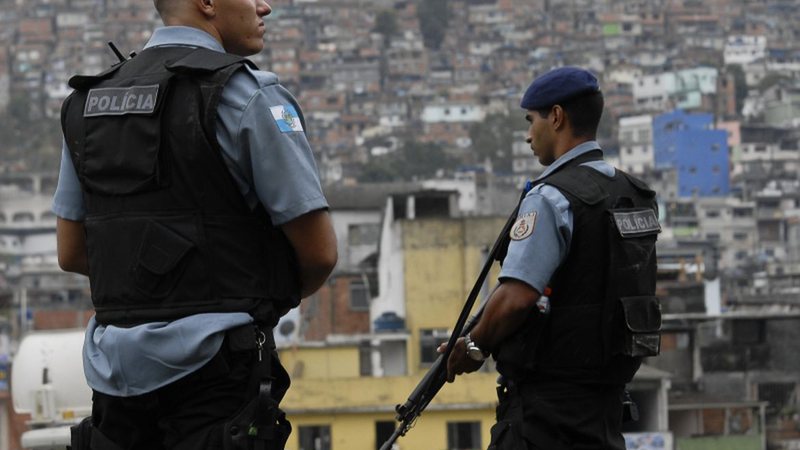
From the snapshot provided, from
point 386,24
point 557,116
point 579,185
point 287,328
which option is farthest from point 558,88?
point 386,24

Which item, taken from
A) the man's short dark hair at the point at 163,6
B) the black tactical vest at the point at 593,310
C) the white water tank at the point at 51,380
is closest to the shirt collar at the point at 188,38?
the man's short dark hair at the point at 163,6

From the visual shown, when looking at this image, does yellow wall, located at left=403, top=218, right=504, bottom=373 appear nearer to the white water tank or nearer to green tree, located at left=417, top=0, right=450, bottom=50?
the white water tank

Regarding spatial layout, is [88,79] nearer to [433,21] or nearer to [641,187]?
[641,187]

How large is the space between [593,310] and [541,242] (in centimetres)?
20

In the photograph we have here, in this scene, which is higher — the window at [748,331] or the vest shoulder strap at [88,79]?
the vest shoulder strap at [88,79]

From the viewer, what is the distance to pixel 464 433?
98.4 feet

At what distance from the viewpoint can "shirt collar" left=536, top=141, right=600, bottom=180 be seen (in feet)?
15.1

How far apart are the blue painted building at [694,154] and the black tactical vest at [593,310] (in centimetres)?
9454

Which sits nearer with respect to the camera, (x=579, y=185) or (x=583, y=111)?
(x=579, y=185)

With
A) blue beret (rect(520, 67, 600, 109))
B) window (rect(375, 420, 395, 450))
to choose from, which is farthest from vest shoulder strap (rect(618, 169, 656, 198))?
window (rect(375, 420, 395, 450))

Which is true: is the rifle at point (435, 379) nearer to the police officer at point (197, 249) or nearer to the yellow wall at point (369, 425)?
the police officer at point (197, 249)

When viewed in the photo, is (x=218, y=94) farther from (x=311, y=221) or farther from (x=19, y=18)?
(x=19, y=18)

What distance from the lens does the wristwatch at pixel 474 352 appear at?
446 cm

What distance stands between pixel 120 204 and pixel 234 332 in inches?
12.8
